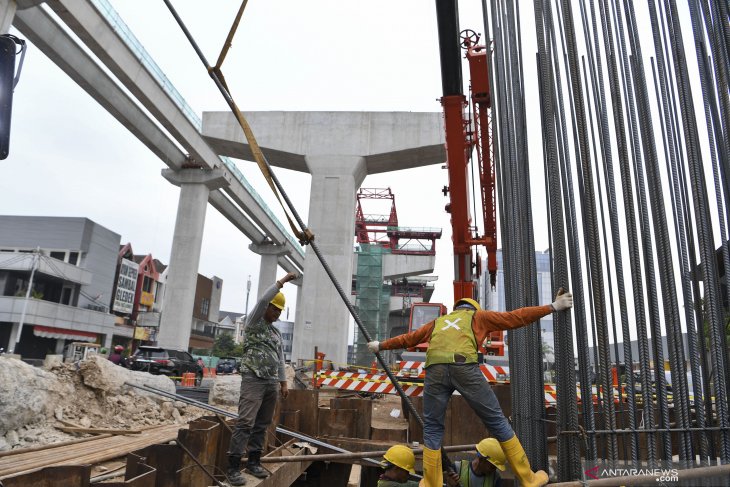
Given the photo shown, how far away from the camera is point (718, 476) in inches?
96.7

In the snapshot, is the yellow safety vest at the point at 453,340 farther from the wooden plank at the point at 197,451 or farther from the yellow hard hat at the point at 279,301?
the wooden plank at the point at 197,451

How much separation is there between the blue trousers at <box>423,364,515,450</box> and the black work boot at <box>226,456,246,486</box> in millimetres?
1620

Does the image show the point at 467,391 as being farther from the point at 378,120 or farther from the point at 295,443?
the point at 378,120

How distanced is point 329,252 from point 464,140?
11899 millimetres

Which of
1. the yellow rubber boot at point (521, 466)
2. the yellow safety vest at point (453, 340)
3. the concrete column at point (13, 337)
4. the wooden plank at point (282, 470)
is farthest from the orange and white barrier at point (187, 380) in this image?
the concrete column at point (13, 337)

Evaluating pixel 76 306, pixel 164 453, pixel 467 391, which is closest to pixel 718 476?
pixel 467 391

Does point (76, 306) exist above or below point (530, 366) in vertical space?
above

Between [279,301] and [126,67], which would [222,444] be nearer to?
[279,301]

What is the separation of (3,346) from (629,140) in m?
36.7

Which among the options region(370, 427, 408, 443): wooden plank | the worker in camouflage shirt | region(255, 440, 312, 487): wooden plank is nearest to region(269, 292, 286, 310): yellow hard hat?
the worker in camouflage shirt

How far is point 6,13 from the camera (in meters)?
11.1

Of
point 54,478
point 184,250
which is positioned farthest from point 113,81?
point 54,478

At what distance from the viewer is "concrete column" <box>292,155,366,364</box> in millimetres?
19469

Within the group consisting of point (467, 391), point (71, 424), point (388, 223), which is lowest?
point (71, 424)
